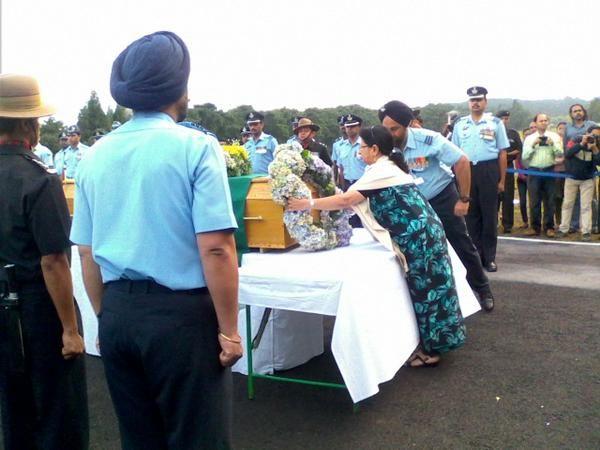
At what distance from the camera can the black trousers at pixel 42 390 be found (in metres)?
2.66

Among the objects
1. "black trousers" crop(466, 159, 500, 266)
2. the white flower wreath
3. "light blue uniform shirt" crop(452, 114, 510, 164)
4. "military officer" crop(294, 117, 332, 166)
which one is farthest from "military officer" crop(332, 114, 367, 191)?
the white flower wreath

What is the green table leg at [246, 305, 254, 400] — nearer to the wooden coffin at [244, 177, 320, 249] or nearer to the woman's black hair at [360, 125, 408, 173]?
the wooden coffin at [244, 177, 320, 249]

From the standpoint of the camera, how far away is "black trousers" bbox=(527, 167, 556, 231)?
994cm

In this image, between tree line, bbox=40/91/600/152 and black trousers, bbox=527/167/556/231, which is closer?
black trousers, bbox=527/167/556/231

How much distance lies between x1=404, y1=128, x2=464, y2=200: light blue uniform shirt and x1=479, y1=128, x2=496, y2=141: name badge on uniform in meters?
2.02

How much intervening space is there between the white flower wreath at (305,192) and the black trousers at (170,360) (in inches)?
65.6

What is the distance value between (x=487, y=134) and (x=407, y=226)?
3.52m

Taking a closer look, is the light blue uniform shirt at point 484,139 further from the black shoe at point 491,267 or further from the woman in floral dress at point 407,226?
the woman in floral dress at point 407,226

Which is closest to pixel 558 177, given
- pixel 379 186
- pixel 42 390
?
pixel 379 186

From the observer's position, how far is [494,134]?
711 cm

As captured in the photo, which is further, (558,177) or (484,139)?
(558,177)

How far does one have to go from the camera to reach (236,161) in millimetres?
4012

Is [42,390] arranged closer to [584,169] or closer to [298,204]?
[298,204]

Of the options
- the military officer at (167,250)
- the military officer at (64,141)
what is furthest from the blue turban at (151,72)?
the military officer at (64,141)
